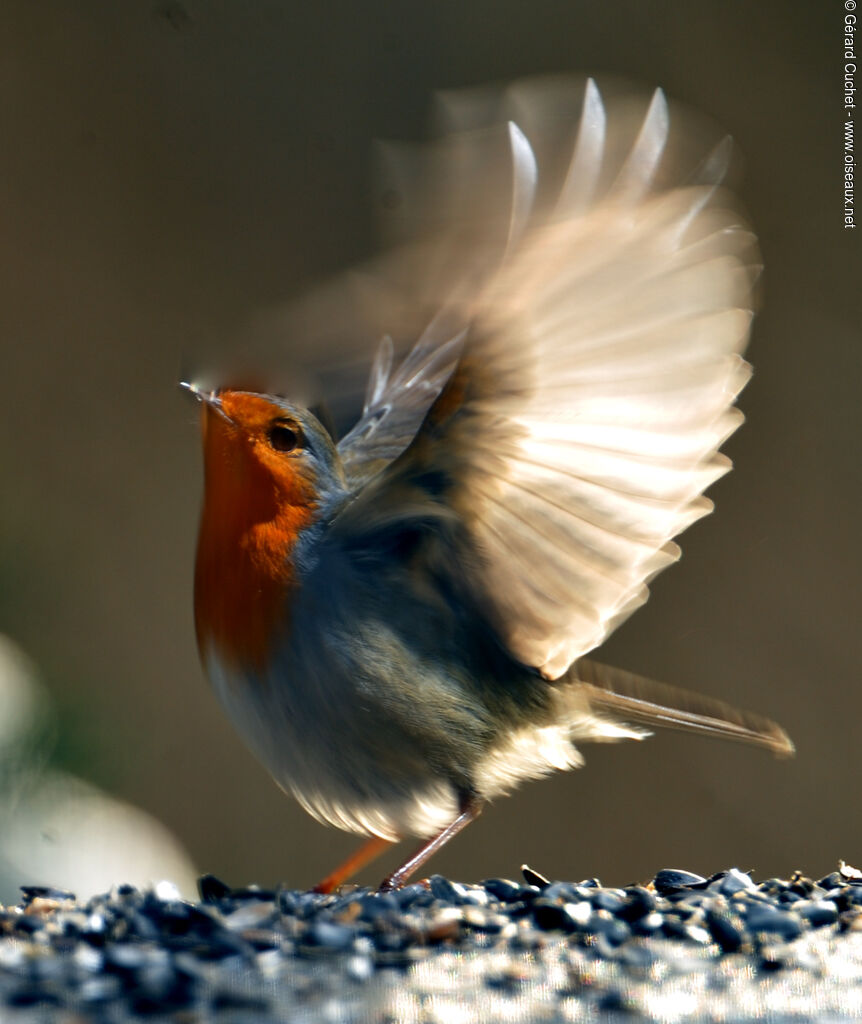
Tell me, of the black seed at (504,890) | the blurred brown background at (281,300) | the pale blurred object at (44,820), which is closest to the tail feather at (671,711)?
the black seed at (504,890)

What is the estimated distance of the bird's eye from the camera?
233 cm

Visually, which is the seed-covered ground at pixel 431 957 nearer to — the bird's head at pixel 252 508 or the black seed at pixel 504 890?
the black seed at pixel 504 890

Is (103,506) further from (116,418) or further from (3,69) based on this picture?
(3,69)

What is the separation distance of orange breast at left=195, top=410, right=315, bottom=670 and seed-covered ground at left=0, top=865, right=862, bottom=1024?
1.59 feet

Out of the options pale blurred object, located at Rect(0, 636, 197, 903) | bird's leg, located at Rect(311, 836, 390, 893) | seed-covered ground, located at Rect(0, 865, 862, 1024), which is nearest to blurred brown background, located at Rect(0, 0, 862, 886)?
pale blurred object, located at Rect(0, 636, 197, 903)

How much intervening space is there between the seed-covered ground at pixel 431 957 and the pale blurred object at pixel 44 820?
4.07 feet

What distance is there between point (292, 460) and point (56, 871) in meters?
1.56

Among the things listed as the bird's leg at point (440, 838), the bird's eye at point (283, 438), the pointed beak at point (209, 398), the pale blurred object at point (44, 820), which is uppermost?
the pointed beak at point (209, 398)

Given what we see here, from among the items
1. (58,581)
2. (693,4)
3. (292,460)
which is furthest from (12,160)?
(292,460)

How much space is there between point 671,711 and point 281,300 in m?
3.24

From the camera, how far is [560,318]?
2.02m

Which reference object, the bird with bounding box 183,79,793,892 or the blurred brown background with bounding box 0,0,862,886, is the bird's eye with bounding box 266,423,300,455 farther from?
the blurred brown background with bounding box 0,0,862,886

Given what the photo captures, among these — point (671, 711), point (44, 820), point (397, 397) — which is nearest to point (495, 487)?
point (671, 711)

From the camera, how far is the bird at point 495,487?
6.60 ft
